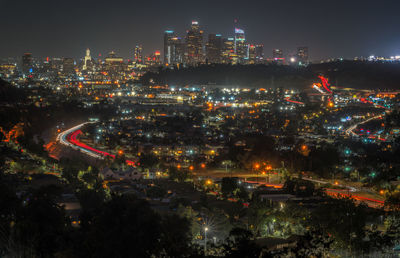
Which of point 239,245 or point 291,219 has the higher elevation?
point 239,245

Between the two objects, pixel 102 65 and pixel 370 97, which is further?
pixel 102 65

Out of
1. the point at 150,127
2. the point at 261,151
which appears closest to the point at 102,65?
the point at 150,127

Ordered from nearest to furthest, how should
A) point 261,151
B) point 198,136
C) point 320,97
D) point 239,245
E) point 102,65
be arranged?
point 239,245, point 261,151, point 198,136, point 320,97, point 102,65

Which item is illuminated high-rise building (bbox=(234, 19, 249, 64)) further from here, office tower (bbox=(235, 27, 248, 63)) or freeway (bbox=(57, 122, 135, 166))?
freeway (bbox=(57, 122, 135, 166))

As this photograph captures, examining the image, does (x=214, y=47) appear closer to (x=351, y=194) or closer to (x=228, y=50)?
(x=228, y=50)

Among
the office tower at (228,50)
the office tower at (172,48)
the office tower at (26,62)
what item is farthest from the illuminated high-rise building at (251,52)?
the office tower at (26,62)

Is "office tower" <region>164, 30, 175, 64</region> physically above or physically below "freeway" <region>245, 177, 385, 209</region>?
above

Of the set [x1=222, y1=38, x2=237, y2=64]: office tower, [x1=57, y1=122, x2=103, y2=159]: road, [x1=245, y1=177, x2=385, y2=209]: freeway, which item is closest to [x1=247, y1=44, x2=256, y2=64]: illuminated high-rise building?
[x1=222, y1=38, x2=237, y2=64]: office tower

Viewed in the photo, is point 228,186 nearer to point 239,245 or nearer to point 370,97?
point 239,245
